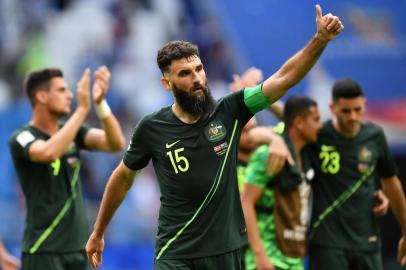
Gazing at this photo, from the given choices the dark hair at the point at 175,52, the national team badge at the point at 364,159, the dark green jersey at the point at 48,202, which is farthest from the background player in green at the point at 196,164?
the national team badge at the point at 364,159

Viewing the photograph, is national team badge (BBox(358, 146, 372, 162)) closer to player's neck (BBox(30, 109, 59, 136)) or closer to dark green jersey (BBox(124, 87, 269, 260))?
dark green jersey (BBox(124, 87, 269, 260))

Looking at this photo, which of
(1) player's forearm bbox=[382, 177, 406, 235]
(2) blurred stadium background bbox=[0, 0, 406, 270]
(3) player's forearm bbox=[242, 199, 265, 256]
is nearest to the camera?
(3) player's forearm bbox=[242, 199, 265, 256]

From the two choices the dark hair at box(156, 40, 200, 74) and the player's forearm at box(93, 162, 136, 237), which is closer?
the dark hair at box(156, 40, 200, 74)

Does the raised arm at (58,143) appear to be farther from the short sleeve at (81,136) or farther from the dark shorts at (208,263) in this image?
the dark shorts at (208,263)

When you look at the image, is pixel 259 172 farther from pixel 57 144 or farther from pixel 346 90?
pixel 57 144

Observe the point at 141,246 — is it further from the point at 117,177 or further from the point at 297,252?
the point at 117,177

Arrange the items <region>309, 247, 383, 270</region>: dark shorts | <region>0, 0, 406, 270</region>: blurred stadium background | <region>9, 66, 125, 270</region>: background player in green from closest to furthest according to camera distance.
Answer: <region>9, 66, 125, 270</region>: background player in green → <region>309, 247, 383, 270</region>: dark shorts → <region>0, 0, 406, 270</region>: blurred stadium background

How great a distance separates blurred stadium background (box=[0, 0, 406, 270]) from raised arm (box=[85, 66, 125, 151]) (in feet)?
18.4

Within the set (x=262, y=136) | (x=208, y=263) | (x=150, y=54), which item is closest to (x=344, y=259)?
(x=262, y=136)

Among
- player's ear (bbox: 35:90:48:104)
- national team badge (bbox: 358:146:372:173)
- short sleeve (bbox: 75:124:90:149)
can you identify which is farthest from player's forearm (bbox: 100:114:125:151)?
national team badge (bbox: 358:146:372:173)

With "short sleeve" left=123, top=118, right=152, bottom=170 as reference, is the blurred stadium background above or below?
above

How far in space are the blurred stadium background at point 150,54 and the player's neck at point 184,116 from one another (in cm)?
746

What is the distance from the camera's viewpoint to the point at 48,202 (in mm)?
8109

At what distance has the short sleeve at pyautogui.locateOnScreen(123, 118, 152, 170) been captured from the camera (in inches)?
255
